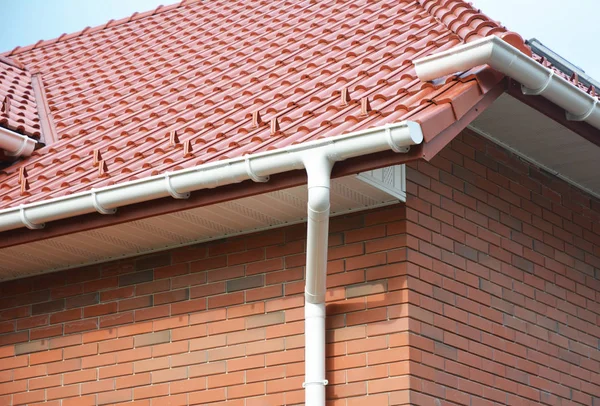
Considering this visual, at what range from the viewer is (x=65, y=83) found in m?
8.98

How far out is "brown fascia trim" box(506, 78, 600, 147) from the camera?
18.1 feet

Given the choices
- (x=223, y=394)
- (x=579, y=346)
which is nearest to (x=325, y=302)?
(x=223, y=394)

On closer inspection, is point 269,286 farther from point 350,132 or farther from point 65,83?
point 65,83

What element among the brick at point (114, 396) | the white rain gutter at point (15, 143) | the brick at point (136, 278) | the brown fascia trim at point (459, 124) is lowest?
the brick at point (114, 396)

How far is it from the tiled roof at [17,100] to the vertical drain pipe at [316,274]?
3.00 meters

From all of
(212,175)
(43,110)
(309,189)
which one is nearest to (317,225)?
(309,189)

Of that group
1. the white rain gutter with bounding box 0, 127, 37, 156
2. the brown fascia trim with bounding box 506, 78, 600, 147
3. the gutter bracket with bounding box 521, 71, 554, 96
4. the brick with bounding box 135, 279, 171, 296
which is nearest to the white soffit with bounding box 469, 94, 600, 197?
the brown fascia trim with bounding box 506, 78, 600, 147

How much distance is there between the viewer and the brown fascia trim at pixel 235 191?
16.0ft

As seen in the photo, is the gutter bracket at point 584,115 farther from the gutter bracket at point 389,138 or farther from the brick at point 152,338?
the brick at point 152,338

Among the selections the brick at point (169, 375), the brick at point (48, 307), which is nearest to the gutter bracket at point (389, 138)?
the brick at point (169, 375)

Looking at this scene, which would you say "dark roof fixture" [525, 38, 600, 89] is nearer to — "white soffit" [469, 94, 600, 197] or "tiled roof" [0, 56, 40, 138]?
"white soffit" [469, 94, 600, 197]

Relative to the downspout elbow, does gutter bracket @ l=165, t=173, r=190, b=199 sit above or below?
above

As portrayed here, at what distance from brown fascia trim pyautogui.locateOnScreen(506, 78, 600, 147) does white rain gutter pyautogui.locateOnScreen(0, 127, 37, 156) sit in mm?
3420

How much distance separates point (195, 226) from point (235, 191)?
29.6 inches
